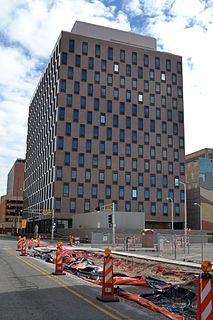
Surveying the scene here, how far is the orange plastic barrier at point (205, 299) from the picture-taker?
266 inches

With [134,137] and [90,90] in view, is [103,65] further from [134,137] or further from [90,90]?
[134,137]

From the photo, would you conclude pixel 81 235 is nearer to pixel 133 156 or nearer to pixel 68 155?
pixel 68 155

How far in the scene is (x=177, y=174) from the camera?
3538 inches

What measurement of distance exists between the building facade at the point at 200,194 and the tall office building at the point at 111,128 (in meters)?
7.99

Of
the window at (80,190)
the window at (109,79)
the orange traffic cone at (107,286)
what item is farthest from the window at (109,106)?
the orange traffic cone at (107,286)

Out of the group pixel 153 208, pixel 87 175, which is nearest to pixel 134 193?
pixel 153 208

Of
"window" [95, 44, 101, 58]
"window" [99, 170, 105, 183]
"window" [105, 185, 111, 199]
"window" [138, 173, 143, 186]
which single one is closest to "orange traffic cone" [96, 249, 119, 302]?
"window" [105, 185, 111, 199]

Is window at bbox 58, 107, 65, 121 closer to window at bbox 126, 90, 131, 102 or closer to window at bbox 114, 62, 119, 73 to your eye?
window at bbox 126, 90, 131, 102

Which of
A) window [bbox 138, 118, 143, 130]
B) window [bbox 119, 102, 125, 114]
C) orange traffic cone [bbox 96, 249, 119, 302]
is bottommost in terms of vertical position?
orange traffic cone [bbox 96, 249, 119, 302]

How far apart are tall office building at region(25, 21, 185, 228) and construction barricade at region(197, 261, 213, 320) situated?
2903 inches

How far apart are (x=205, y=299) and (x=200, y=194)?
Result: 9237 centimetres

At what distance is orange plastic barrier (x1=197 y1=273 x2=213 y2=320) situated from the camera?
266 inches

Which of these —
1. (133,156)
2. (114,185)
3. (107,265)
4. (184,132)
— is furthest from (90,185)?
(107,265)

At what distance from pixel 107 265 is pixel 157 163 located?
3116 inches
